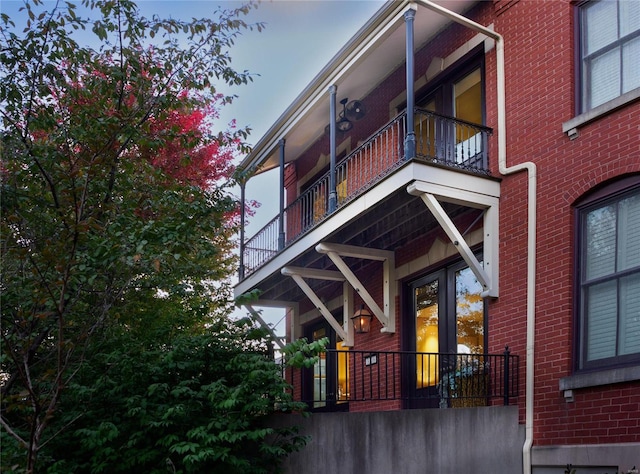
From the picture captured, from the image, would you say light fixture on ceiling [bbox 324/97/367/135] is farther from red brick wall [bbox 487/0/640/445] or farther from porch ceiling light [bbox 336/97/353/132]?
red brick wall [bbox 487/0/640/445]

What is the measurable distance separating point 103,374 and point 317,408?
653 centimetres

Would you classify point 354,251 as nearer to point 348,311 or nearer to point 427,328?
point 427,328

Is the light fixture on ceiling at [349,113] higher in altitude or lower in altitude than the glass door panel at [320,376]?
higher

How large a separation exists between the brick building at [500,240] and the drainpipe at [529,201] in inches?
1.0

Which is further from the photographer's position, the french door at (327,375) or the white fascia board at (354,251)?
the french door at (327,375)

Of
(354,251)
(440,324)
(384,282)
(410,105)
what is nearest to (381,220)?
(354,251)

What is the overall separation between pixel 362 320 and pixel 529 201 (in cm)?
450

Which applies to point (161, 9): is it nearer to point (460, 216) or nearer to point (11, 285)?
point (11, 285)

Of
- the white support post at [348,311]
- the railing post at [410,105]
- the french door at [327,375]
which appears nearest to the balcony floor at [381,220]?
the railing post at [410,105]

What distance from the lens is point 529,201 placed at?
9539 mm

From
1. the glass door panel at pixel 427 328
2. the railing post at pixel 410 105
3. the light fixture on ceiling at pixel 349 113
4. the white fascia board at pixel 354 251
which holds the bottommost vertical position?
the glass door panel at pixel 427 328

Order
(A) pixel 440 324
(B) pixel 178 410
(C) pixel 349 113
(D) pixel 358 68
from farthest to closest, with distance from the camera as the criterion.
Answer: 1. (C) pixel 349 113
2. (D) pixel 358 68
3. (A) pixel 440 324
4. (B) pixel 178 410

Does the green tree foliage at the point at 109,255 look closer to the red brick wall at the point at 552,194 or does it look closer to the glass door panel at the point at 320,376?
the red brick wall at the point at 552,194

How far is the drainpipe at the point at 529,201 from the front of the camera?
8.94 metres
